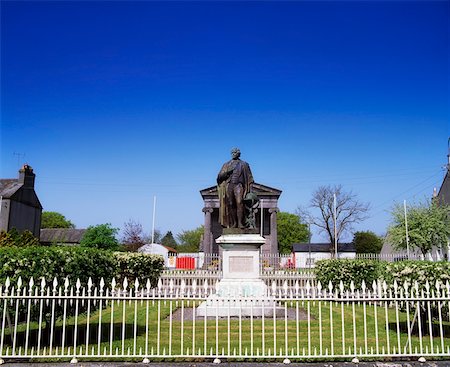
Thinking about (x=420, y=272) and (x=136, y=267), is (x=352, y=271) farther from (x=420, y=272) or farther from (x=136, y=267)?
(x=136, y=267)

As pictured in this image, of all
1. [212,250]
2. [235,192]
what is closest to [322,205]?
[212,250]

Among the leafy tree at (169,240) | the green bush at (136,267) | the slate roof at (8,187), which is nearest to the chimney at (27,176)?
the slate roof at (8,187)

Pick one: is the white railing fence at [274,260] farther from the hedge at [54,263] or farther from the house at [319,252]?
the hedge at [54,263]

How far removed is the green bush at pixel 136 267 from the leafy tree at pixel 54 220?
7280 centimetres

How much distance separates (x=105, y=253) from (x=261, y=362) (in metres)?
5.37

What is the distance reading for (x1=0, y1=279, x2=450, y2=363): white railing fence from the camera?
7.05 metres

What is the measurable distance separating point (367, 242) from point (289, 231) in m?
30.9

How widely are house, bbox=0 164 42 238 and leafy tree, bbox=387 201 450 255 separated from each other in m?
36.0

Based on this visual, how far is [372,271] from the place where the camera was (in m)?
19.0

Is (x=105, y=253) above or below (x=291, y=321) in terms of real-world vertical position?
above

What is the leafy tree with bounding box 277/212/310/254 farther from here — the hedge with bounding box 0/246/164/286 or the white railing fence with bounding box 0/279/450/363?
the hedge with bounding box 0/246/164/286

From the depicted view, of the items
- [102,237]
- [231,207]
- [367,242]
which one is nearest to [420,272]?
[231,207]

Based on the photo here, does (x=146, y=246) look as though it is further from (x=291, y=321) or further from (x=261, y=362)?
(x=261, y=362)

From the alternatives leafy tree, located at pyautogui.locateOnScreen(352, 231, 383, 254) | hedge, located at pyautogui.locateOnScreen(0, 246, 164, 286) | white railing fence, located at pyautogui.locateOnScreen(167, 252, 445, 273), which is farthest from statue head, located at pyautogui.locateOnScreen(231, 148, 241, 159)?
leafy tree, located at pyautogui.locateOnScreen(352, 231, 383, 254)
